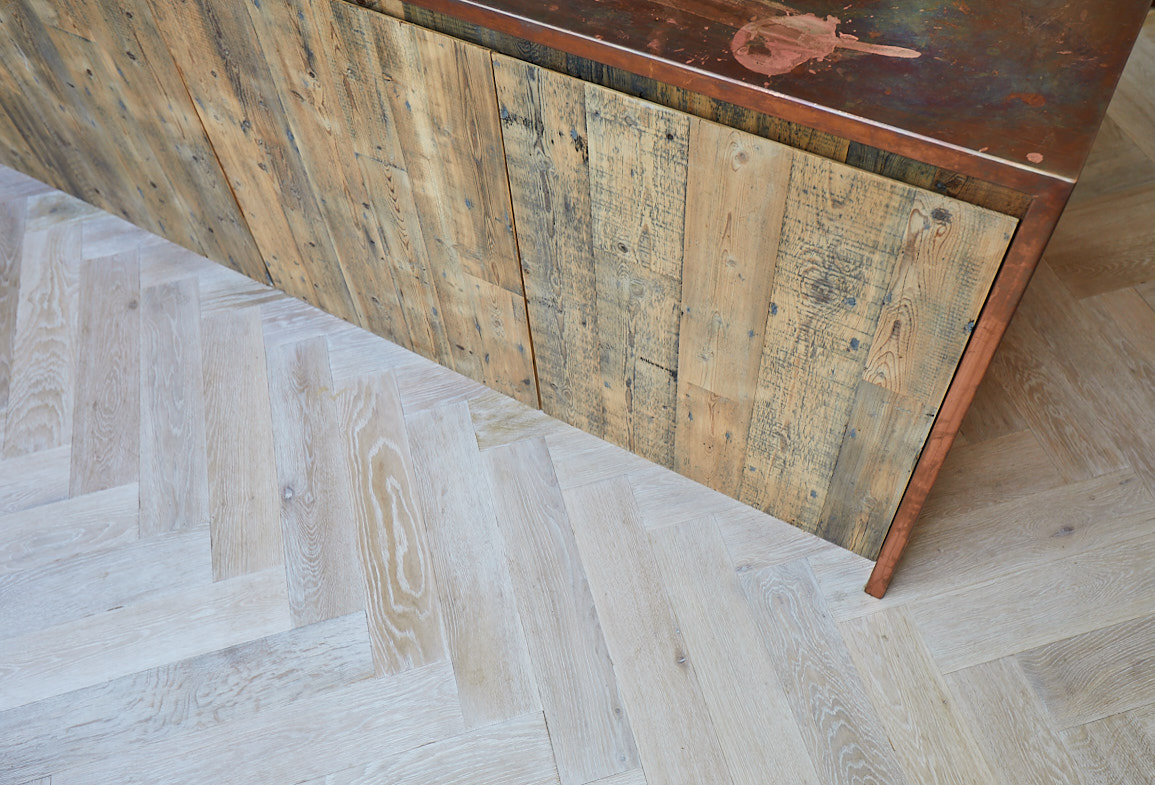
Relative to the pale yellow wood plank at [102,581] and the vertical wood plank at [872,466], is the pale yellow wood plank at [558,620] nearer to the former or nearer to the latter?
the vertical wood plank at [872,466]

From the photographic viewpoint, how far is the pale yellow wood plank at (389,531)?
136cm

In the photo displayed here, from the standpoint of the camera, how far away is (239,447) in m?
1.58

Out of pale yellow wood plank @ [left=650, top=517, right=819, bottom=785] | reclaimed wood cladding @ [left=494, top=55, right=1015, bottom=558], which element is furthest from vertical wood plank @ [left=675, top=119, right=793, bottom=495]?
pale yellow wood plank @ [left=650, top=517, right=819, bottom=785]

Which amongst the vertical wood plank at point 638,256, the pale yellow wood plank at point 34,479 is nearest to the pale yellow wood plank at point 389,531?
the vertical wood plank at point 638,256

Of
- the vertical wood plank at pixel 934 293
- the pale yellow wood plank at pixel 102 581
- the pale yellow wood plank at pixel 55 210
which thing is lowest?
the pale yellow wood plank at pixel 102 581

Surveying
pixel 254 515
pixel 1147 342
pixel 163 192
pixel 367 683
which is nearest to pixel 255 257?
pixel 163 192

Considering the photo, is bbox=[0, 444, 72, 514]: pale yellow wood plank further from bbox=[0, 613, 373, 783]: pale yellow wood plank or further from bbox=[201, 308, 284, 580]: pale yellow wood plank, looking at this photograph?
bbox=[0, 613, 373, 783]: pale yellow wood plank

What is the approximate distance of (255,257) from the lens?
174 cm

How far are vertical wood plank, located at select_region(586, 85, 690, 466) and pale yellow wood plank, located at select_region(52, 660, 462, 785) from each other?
0.49 metres

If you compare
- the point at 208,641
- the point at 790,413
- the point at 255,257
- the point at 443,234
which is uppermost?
the point at 443,234

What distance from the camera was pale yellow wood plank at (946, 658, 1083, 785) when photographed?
1204 millimetres

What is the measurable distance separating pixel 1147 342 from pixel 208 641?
1644mm

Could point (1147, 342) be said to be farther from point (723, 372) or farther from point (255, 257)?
point (255, 257)

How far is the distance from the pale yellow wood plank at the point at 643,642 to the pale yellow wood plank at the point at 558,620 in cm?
2
